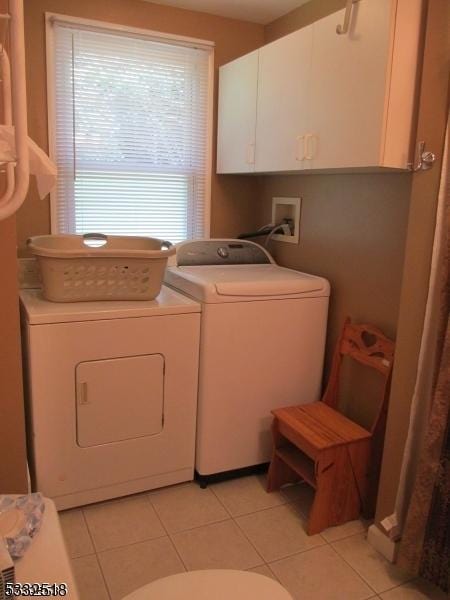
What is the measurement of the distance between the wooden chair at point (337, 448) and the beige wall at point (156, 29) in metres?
1.17

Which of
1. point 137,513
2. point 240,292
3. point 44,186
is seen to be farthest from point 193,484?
point 44,186

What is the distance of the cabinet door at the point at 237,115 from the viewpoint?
2654mm

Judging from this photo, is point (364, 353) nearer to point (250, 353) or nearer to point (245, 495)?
point (250, 353)

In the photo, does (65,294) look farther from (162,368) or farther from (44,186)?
(44,186)

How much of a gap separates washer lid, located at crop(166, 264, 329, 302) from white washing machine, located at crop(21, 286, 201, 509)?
0.10m

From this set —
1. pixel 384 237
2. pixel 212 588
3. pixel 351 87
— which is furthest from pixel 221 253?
pixel 212 588

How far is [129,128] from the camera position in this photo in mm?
2822

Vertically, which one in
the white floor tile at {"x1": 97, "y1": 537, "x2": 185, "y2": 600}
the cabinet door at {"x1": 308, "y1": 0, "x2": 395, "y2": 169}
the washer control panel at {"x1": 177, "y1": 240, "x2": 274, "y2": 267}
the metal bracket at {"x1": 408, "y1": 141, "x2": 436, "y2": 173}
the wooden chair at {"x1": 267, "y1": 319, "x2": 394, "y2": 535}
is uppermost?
the cabinet door at {"x1": 308, "y1": 0, "x2": 395, "y2": 169}

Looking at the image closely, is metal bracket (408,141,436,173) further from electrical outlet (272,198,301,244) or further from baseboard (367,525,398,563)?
baseboard (367,525,398,563)

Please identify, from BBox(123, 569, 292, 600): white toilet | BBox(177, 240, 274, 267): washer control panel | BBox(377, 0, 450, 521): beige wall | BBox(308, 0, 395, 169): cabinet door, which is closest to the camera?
BBox(123, 569, 292, 600): white toilet

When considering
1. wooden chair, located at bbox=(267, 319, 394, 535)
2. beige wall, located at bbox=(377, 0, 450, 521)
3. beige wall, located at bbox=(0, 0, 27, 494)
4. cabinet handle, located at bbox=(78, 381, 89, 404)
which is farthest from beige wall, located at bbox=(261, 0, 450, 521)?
beige wall, located at bbox=(0, 0, 27, 494)

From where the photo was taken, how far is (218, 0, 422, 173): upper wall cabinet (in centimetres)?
179

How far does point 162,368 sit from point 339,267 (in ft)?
3.32

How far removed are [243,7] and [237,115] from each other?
587 millimetres
